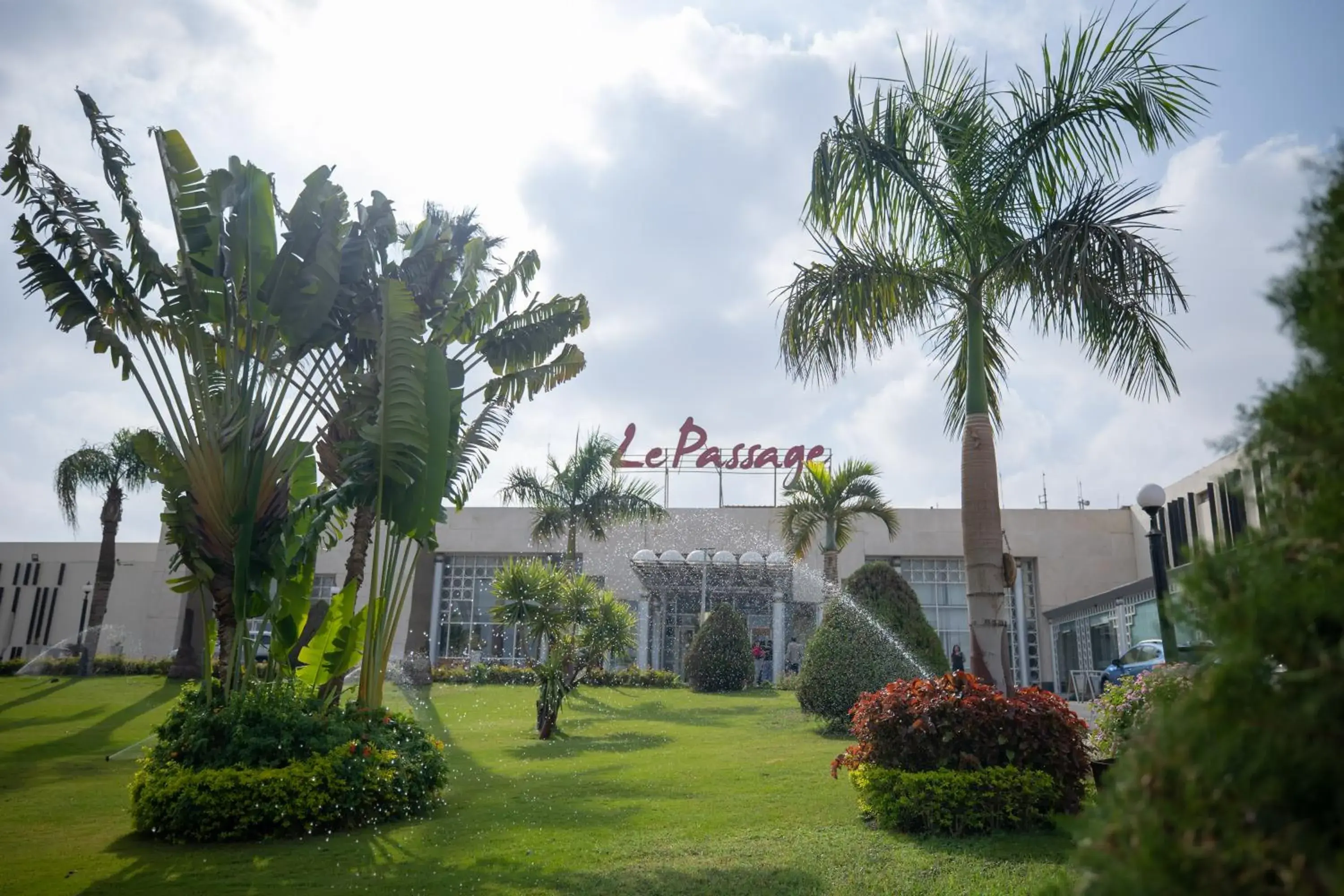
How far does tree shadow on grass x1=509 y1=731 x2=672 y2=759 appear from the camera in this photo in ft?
47.5

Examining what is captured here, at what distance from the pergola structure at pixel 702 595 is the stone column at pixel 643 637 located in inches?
1.3

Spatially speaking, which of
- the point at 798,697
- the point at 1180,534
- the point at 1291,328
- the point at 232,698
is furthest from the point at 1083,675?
the point at 1291,328

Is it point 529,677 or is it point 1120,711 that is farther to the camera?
point 529,677

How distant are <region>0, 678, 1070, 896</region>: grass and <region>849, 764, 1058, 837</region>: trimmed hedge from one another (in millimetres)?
218

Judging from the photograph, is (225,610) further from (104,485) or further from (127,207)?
(104,485)

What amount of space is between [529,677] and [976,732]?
79.5ft

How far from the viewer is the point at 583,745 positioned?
15516mm

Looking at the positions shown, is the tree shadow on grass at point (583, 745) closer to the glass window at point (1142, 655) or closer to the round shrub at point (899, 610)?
the round shrub at point (899, 610)

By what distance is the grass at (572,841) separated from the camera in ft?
21.7

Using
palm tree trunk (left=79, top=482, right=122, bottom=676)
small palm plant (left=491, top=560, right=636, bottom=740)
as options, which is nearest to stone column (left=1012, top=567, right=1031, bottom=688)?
small palm plant (left=491, top=560, right=636, bottom=740)

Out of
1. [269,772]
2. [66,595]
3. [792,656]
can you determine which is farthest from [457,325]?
[66,595]

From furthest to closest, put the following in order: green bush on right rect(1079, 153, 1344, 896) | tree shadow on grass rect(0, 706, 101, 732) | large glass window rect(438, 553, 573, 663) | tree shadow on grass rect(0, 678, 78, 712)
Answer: large glass window rect(438, 553, 573, 663) → tree shadow on grass rect(0, 678, 78, 712) → tree shadow on grass rect(0, 706, 101, 732) → green bush on right rect(1079, 153, 1344, 896)

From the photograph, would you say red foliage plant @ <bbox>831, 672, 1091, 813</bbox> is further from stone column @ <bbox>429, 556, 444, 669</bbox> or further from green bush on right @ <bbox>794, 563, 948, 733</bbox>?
stone column @ <bbox>429, 556, 444, 669</bbox>

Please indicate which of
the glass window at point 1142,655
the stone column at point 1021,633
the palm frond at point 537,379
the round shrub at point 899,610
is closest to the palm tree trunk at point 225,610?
the palm frond at point 537,379
